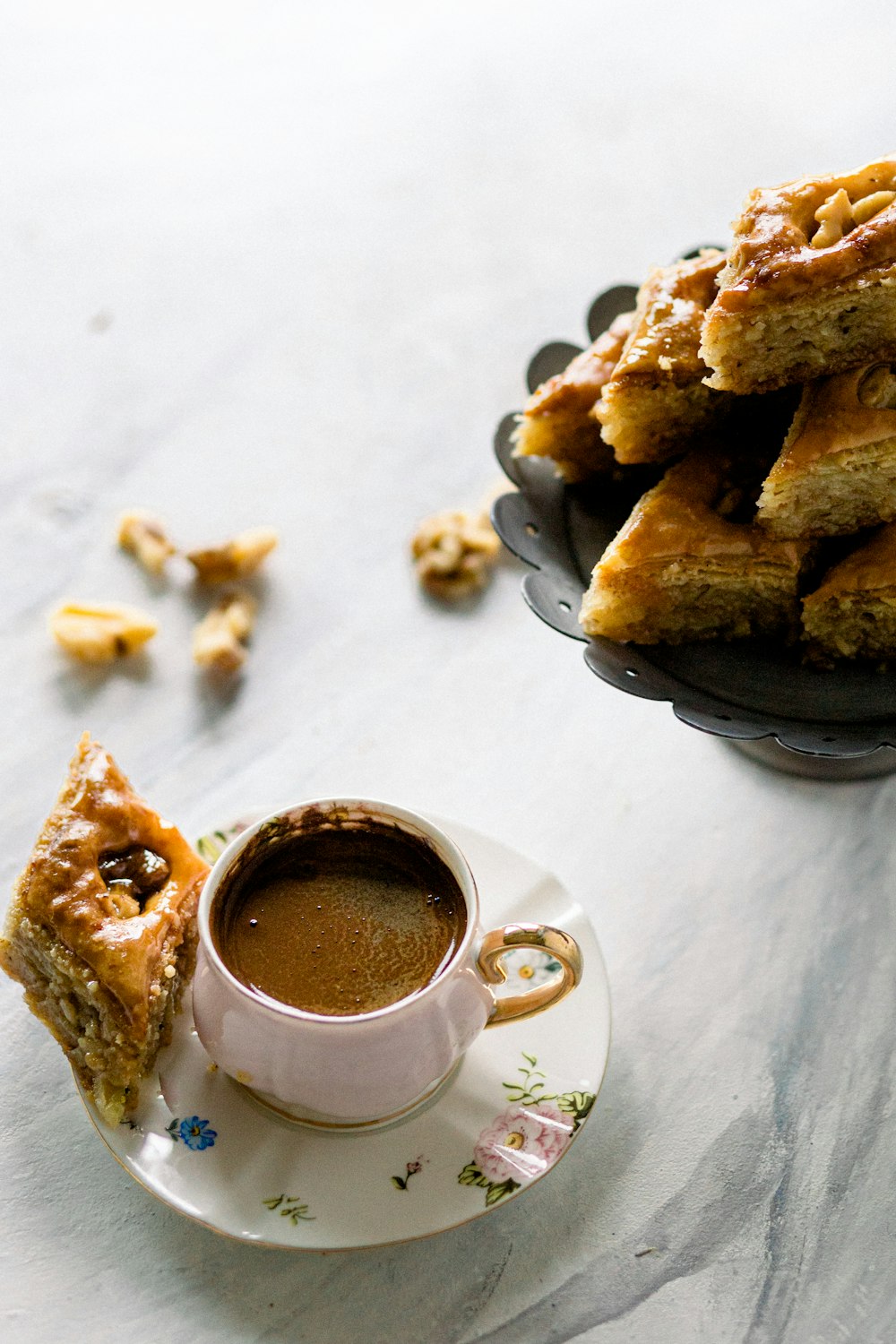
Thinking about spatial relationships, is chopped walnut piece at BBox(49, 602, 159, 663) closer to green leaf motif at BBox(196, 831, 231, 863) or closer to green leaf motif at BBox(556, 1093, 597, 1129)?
green leaf motif at BBox(196, 831, 231, 863)

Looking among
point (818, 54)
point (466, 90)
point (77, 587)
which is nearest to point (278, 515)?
point (77, 587)

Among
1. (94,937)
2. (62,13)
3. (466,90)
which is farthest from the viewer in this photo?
(62,13)

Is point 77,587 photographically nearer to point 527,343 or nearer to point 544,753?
point 544,753

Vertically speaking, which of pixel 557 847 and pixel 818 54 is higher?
pixel 818 54

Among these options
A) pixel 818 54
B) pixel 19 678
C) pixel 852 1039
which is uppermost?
pixel 818 54

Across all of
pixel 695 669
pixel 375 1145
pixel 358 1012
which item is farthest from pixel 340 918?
pixel 695 669

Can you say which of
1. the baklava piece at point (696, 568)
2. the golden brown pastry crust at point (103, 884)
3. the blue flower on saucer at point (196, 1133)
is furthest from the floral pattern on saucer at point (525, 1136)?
the baklava piece at point (696, 568)

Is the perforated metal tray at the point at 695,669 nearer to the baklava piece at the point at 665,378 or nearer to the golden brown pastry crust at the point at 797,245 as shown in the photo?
the baklava piece at the point at 665,378

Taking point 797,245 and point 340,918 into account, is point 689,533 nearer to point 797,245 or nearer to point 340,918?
point 797,245
